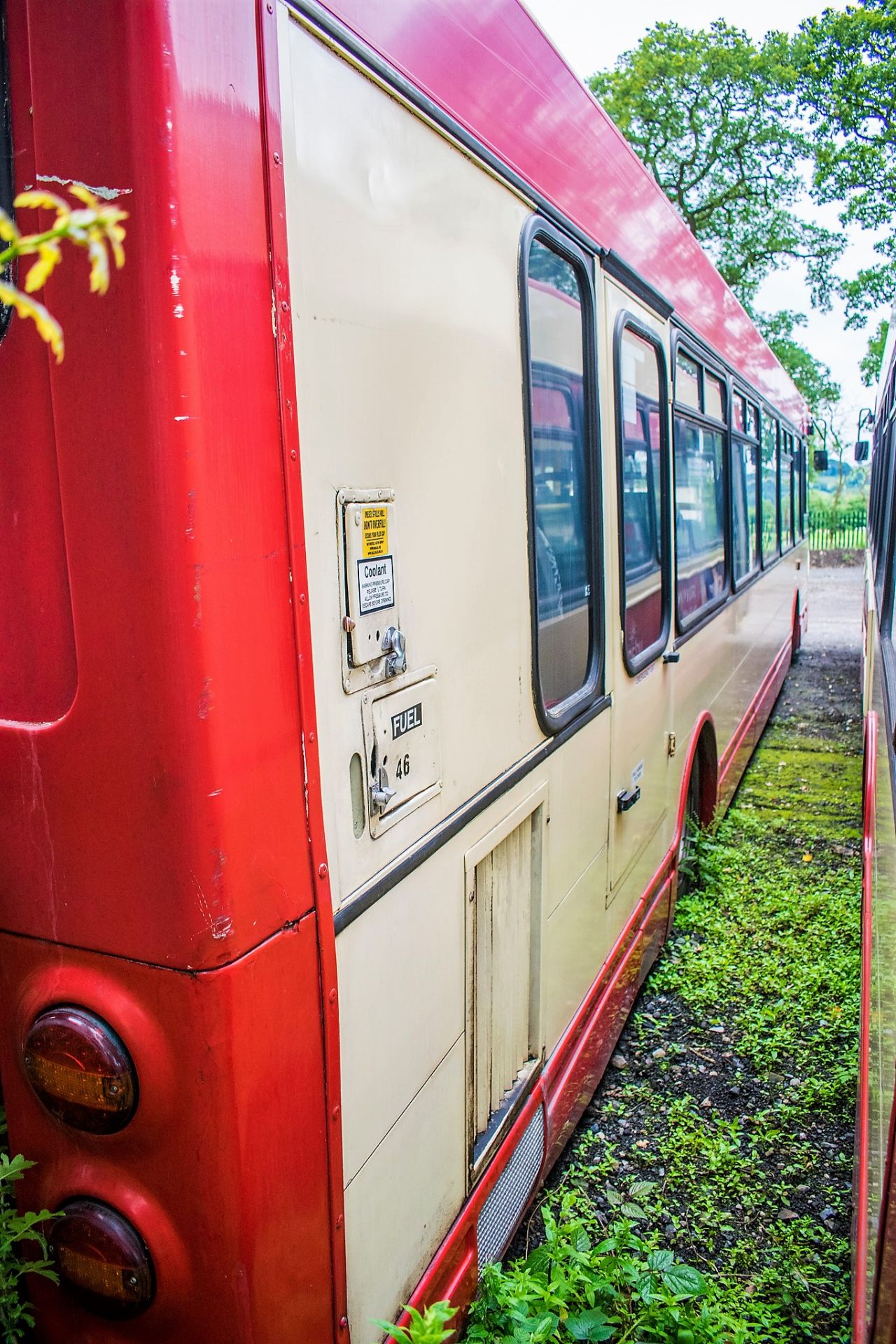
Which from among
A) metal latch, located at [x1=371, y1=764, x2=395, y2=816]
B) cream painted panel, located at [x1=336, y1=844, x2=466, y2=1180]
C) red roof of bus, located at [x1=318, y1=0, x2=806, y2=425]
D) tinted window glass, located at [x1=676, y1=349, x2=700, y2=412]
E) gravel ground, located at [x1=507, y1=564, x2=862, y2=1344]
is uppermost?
red roof of bus, located at [x1=318, y1=0, x2=806, y2=425]

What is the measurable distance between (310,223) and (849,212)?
1517cm

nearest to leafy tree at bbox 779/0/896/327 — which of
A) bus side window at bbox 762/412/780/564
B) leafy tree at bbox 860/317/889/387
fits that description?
leafy tree at bbox 860/317/889/387

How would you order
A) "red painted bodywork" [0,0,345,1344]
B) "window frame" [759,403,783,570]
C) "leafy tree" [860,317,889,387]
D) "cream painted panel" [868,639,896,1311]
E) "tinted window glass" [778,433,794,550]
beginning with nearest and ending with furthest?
"red painted bodywork" [0,0,345,1344], "cream painted panel" [868,639,896,1311], "window frame" [759,403,783,570], "tinted window glass" [778,433,794,550], "leafy tree" [860,317,889,387]

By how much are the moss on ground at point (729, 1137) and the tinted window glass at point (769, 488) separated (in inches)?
113

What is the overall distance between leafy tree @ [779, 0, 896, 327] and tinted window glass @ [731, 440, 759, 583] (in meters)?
9.29

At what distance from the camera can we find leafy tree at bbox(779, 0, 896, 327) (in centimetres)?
1267

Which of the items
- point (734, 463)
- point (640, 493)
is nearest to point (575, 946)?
point (640, 493)

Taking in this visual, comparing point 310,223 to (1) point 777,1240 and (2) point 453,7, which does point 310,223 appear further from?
(1) point 777,1240

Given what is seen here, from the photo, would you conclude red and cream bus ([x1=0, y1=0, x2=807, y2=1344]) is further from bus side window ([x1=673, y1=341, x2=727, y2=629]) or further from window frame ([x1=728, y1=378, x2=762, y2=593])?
window frame ([x1=728, y1=378, x2=762, y2=593])

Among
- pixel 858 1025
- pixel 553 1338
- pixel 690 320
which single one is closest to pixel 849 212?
pixel 690 320

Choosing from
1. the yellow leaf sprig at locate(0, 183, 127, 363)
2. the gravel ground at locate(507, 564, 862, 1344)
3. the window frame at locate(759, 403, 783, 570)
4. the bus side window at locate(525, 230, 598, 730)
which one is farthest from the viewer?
the window frame at locate(759, 403, 783, 570)

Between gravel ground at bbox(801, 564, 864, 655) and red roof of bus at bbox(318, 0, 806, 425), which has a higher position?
red roof of bus at bbox(318, 0, 806, 425)

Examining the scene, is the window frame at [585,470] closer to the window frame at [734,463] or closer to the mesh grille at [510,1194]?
the mesh grille at [510,1194]

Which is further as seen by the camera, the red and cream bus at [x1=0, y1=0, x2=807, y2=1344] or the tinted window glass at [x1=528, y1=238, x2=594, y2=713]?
the tinted window glass at [x1=528, y1=238, x2=594, y2=713]
